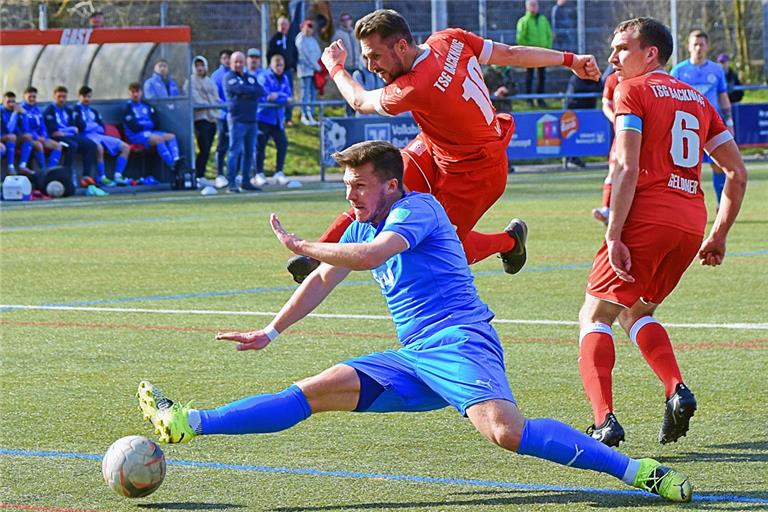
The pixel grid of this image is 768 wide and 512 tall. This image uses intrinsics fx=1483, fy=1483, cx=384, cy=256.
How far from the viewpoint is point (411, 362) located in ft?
19.5

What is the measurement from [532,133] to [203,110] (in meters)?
6.42

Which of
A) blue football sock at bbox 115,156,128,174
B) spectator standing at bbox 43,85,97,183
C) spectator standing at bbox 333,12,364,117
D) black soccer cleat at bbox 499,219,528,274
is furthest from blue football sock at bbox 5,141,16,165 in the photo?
black soccer cleat at bbox 499,219,528,274

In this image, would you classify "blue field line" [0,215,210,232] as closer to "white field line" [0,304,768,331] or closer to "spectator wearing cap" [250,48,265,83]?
"spectator wearing cap" [250,48,265,83]

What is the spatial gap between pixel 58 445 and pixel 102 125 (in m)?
20.0

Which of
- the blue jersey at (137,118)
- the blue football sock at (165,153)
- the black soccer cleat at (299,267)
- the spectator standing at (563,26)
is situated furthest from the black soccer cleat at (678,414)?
the spectator standing at (563,26)

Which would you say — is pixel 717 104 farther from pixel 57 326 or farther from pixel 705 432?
pixel 705 432

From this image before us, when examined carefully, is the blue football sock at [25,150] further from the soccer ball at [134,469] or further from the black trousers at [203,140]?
the soccer ball at [134,469]

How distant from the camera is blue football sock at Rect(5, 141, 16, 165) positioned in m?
24.8

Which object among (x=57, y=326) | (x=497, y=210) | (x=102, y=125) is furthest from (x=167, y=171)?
(x=57, y=326)

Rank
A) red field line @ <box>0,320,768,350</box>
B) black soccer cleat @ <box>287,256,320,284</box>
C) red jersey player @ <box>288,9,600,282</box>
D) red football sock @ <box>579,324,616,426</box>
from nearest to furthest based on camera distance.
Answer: red football sock @ <box>579,324,616,426</box>, red jersey player @ <box>288,9,600,282</box>, black soccer cleat @ <box>287,256,320,284</box>, red field line @ <box>0,320,768,350</box>

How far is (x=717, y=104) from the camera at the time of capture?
16922mm

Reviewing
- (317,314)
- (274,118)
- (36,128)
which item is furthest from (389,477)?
(274,118)

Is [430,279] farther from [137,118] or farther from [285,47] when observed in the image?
[285,47]

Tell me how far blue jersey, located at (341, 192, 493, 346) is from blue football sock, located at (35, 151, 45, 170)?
20193mm
